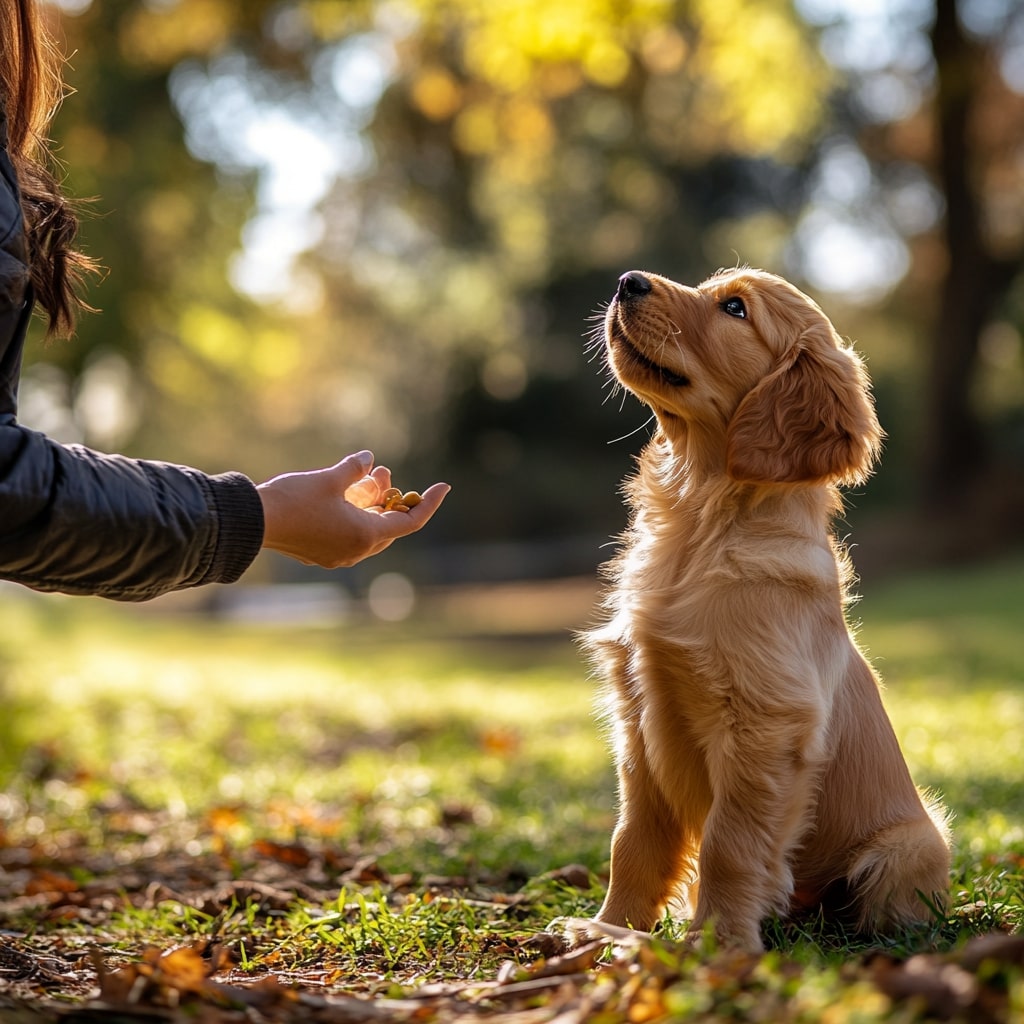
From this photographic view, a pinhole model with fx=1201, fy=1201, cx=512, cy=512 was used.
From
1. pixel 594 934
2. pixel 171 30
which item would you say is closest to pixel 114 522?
pixel 594 934

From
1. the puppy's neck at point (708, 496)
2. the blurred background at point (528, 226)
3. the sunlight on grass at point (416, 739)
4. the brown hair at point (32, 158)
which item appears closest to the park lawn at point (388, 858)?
the sunlight on grass at point (416, 739)

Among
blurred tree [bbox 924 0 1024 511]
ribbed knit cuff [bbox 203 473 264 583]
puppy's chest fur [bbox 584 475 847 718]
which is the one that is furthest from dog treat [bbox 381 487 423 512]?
blurred tree [bbox 924 0 1024 511]

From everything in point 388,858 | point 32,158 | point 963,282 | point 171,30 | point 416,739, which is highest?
point 171,30

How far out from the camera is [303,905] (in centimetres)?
362

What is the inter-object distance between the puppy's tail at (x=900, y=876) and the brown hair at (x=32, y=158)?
2.51 meters

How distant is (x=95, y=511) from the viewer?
7.94ft

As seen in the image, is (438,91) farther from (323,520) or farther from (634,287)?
(323,520)

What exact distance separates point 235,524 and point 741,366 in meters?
1.62

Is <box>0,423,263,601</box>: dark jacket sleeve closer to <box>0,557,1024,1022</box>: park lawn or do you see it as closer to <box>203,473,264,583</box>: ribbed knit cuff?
<box>203,473,264,583</box>: ribbed knit cuff

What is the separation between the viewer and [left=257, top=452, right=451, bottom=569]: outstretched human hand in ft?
8.64

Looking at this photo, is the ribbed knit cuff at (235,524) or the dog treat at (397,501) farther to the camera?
the dog treat at (397,501)

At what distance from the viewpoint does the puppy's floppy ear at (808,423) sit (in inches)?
128

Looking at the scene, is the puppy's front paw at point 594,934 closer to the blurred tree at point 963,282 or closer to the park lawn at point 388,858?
the park lawn at point 388,858

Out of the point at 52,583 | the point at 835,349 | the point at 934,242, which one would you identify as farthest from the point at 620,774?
the point at 934,242
